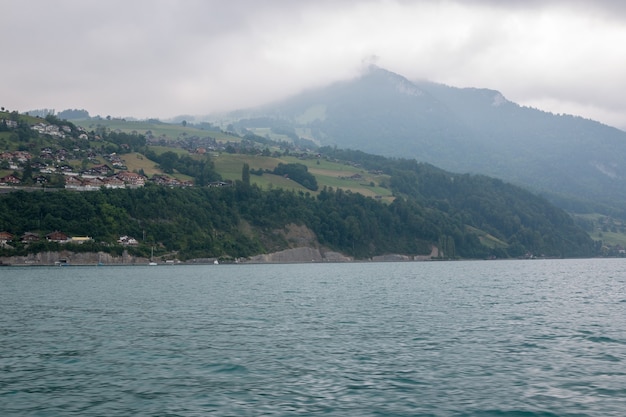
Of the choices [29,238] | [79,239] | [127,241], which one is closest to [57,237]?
[79,239]

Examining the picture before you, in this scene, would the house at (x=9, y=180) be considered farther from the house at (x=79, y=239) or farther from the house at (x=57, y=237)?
the house at (x=79, y=239)

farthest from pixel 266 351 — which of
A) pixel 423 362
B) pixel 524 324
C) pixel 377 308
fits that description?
pixel 377 308

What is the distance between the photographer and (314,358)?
125ft

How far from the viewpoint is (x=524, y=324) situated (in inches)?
2083

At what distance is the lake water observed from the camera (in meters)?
28.1

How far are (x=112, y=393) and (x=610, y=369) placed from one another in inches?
964

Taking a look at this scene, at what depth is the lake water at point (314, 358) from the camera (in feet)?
92.2

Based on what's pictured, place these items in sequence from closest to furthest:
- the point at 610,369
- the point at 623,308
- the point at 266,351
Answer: the point at 610,369 < the point at 266,351 < the point at 623,308

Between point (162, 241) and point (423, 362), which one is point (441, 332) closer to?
point (423, 362)

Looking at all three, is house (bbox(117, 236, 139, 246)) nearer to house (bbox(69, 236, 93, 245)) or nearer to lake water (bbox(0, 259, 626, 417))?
house (bbox(69, 236, 93, 245))

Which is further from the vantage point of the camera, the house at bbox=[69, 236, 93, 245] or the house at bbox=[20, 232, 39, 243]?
the house at bbox=[69, 236, 93, 245]

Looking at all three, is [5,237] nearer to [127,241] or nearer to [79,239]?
[79,239]

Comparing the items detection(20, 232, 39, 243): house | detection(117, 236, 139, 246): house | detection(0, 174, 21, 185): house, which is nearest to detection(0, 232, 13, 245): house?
detection(20, 232, 39, 243): house

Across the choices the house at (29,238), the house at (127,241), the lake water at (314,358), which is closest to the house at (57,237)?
the house at (29,238)
